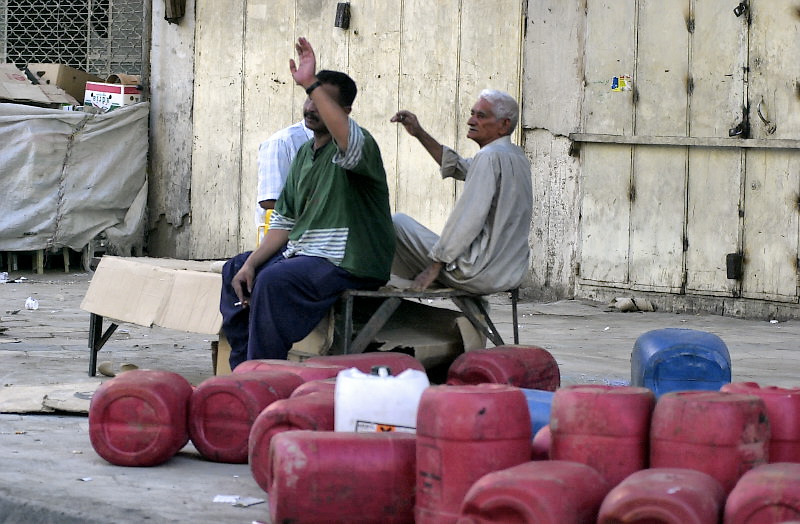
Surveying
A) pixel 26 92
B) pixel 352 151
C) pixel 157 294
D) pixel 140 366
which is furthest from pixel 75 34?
pixel 352 151

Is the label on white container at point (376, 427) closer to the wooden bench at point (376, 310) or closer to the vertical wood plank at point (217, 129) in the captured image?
the wooden bench at point (376, 310)

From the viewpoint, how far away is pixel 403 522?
2.94 m

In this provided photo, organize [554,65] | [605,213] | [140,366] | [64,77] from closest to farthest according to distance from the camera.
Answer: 1. [140,366]
2. [605,213]
3. [554,65]
4. [64,77]

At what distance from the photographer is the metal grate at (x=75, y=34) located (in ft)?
38.8

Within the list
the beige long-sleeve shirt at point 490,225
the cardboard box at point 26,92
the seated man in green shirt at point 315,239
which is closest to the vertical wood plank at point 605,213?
the beige long-sleeve shirt at point 490,225

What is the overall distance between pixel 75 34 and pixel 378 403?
970cm

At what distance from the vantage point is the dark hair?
4.84 m

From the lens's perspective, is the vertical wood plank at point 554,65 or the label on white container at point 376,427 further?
the vertical wood plank at point 554,65

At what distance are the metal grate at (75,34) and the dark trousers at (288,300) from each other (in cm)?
769

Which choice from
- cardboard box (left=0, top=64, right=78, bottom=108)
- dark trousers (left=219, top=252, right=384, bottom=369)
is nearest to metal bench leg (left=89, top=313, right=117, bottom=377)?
dark trousers (left=219, top=252, right=384, bottom=369)

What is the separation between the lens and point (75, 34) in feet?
39.2

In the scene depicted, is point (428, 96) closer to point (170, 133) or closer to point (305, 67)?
point (170, 133)

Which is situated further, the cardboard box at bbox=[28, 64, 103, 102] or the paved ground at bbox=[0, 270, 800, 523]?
the cardboard box at bbox=[28, 64, 103, 102]

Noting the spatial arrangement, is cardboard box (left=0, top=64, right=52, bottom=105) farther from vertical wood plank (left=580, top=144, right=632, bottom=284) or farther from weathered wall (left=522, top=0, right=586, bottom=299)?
vertical wood plank (left=580, top=144, right=632, bottom=284)
